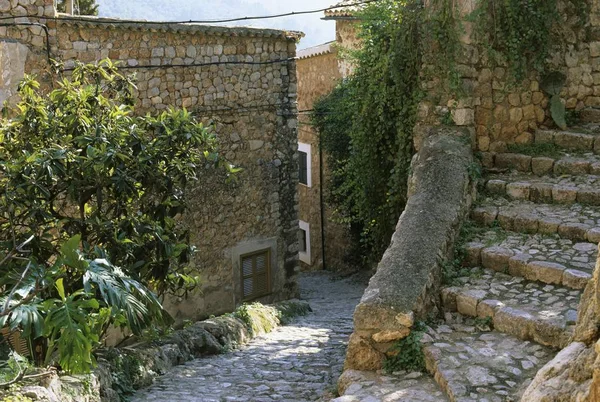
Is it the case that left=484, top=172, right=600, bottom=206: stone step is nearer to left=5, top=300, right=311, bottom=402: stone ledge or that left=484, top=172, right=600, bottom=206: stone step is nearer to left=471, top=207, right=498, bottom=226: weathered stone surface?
left=471, top=207, right=498, bottom=226: weathered stone surface

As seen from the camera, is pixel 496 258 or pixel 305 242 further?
pixel 305 242

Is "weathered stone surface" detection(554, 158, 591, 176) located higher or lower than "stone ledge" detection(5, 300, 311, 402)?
higher

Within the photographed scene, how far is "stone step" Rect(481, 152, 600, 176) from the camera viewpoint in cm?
713

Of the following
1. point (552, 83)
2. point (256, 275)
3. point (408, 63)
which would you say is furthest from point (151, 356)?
point (256, 275)

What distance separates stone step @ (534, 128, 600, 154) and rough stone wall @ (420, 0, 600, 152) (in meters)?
0.15

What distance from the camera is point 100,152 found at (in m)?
6.01

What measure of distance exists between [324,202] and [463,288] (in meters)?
11.3

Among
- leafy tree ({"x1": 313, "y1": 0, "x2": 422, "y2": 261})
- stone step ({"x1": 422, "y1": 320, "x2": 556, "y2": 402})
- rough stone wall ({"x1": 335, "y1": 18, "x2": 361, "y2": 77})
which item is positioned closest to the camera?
stone step ({"x1": 422, "y1": 320, "x2": 556, "y2": 402})

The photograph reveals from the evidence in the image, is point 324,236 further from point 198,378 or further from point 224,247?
point 198,378

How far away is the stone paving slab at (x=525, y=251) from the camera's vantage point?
5734mm

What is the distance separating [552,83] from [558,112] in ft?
1.05

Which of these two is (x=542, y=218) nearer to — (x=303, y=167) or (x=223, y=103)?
(x=223, y=103)

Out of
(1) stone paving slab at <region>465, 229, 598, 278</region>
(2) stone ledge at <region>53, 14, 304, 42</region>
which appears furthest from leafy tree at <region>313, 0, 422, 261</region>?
(2) stone ledge at <region>53, 14, 304, 42</region>

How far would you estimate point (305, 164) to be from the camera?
1755 cm
